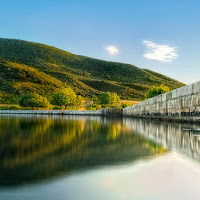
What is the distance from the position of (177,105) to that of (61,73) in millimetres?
74108

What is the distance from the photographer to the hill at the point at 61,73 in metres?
61.2

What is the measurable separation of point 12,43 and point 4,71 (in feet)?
156

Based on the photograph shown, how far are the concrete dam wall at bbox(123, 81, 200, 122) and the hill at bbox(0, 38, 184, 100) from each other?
1792 inches

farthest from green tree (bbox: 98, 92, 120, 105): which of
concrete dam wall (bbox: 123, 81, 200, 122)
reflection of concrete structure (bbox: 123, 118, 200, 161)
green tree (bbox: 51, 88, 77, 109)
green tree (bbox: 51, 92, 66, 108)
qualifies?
reflection of concrete structure (bbox: 123, 118, 200, 161)

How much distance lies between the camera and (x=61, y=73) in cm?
8138

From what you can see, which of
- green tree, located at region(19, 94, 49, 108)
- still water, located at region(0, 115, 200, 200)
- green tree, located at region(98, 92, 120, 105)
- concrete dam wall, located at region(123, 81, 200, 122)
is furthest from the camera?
green tree, located at region(98, 92, 120, 105)

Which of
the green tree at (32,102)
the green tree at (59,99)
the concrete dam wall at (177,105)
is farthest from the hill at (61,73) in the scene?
the concrete dam wall at (177,105)

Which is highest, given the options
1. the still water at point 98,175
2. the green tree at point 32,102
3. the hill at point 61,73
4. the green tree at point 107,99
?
the hill at point 61,73

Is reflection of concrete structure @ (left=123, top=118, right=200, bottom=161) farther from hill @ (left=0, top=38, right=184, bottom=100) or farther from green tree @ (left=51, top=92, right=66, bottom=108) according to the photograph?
hill @ (left=0, top=38, right=184, bottom=100)

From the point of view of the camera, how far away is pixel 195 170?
231 centimetres

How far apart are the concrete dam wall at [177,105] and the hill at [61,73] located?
1792 inches

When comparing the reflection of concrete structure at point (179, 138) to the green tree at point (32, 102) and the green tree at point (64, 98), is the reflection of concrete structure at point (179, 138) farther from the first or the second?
the green tree at point (32, 102)

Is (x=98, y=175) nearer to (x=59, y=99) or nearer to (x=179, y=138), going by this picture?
(x=179, y=138)

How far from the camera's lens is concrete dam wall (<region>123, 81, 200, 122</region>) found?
8.18m
